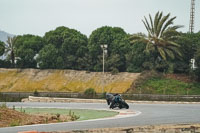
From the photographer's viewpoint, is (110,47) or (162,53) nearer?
(162,53)

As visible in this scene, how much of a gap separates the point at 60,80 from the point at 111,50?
10538mm

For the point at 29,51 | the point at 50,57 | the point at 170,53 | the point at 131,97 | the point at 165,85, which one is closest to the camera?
the point at 131,97

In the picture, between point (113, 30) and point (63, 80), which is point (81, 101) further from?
point (113, 30)

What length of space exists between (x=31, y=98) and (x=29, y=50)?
103 ft

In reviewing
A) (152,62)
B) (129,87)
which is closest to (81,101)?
(129,87)

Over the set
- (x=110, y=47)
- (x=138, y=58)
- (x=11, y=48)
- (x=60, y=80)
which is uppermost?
(x=11, y=48)

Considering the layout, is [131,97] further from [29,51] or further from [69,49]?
[29,51]

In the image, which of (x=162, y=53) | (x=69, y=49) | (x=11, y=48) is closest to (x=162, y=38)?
(x=162, y=53)

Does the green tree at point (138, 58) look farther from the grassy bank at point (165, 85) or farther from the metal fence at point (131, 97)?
the metal fence at point (131, 97)

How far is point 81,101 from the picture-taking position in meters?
40.6

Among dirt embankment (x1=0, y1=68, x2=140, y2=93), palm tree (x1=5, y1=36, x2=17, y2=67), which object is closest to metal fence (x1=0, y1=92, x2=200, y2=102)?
dirt embankment (x1=0, y1=68, x2=140, y2=93)

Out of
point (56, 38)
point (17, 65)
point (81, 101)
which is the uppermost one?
point (56, 38)

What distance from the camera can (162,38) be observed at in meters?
61.3

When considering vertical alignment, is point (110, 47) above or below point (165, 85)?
above
